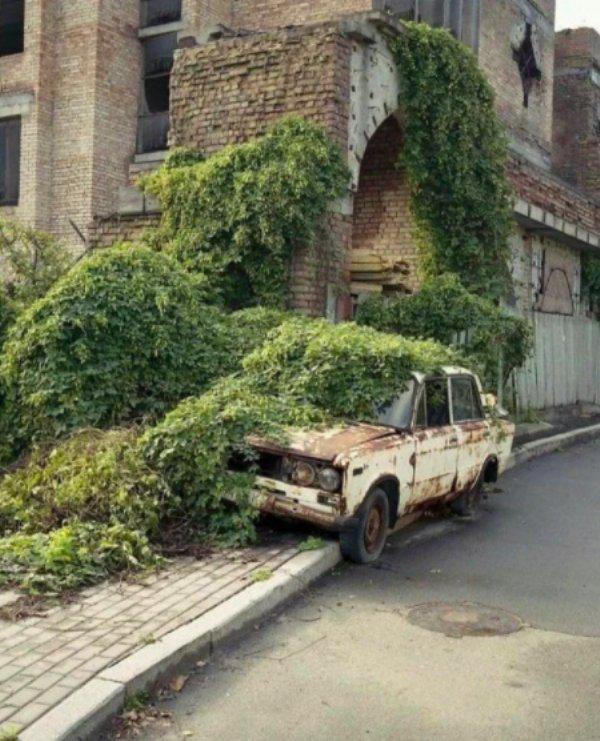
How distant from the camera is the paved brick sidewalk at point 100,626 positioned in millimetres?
4539

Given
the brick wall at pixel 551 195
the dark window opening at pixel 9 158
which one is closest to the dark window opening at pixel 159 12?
the dark window opening at pixel 9 158

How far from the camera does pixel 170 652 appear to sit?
5.06m

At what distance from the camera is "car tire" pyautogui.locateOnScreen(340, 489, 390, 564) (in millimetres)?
7402

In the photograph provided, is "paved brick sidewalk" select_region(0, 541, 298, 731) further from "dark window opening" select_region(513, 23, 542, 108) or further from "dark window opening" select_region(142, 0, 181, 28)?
"dark window opening" select_region(142, 0, 181, 28)

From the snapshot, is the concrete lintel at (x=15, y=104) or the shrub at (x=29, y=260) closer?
the shrub at (x=29, y=260)

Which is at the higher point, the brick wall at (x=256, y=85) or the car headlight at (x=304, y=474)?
the brick wall at (x=256, y=85)

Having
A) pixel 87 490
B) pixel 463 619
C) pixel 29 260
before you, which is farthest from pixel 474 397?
pixel 29 260

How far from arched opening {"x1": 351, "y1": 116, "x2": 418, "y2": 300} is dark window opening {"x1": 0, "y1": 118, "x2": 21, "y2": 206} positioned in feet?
41.1

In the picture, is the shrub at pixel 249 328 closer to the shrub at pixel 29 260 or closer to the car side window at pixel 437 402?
→ the car side window at pixel 437 402

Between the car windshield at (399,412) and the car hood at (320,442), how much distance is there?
1.43 feet

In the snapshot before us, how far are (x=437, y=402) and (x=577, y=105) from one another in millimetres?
20887

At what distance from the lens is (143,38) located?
25.7 metres

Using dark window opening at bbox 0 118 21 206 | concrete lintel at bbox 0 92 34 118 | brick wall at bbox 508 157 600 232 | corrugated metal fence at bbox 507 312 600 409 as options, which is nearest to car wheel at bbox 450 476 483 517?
corrugated metal fence at bbox 507 312 600 409

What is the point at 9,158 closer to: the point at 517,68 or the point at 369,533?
the point at 517,68
